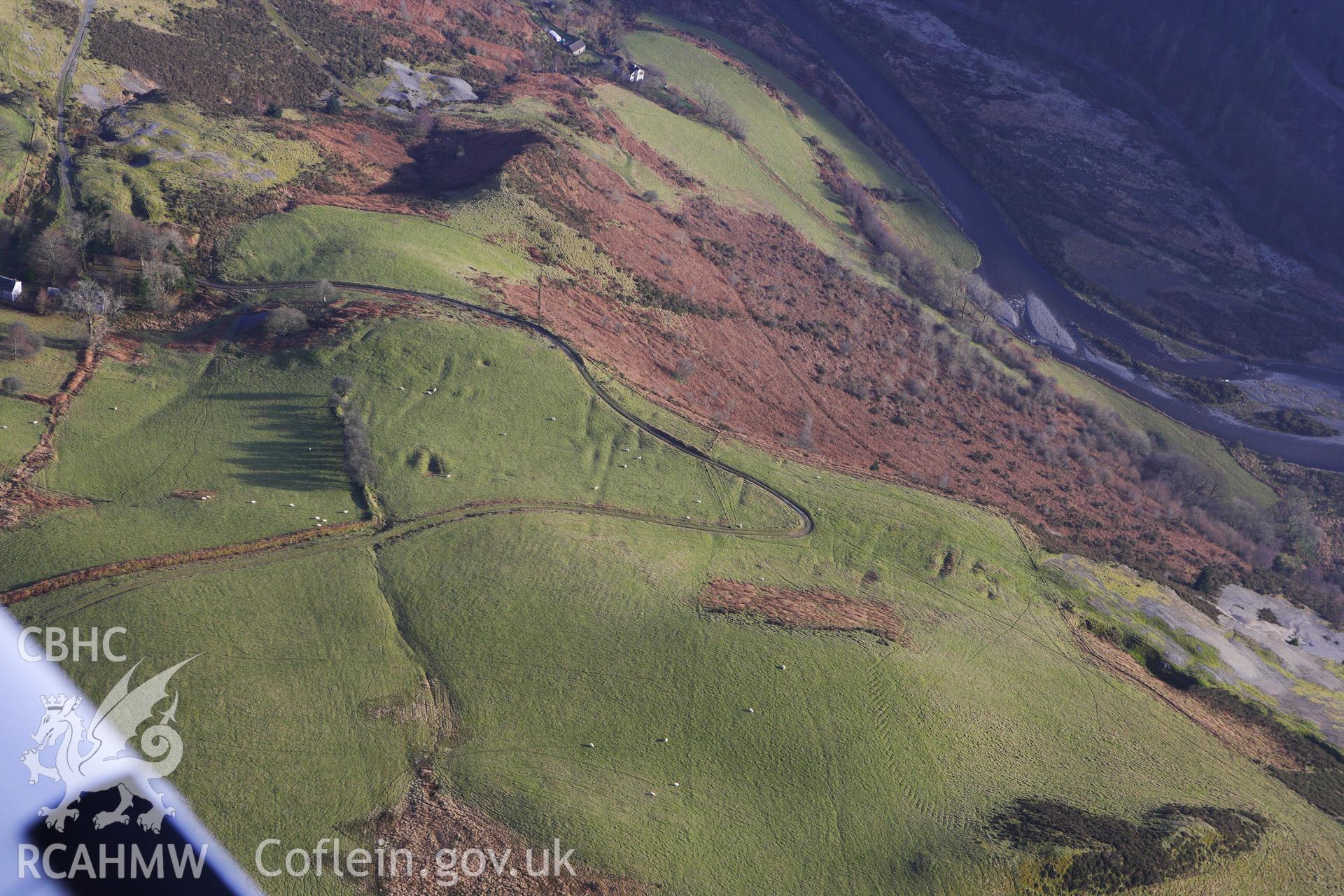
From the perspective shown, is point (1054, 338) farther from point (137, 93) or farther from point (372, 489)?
point (137, 93)

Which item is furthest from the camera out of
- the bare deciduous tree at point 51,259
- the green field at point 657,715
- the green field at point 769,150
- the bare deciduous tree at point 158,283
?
the green field at point 769,150

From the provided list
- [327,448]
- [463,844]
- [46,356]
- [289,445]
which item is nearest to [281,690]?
[463,844]

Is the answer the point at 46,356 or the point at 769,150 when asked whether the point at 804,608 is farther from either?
the point at 769,150

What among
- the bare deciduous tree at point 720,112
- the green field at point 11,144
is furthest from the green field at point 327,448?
the bare deciduous tree at point 720,112

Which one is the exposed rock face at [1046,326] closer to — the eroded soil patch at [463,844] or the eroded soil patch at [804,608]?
the eroded soil patch at [804,608]

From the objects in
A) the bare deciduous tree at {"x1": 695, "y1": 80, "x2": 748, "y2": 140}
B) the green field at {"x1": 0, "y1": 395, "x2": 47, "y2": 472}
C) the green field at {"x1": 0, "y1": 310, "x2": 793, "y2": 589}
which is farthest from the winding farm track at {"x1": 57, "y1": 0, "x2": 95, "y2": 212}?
the bare deciduous tree at {"x1": 695, "y1": 80, "x2": 748, "y2": 140}

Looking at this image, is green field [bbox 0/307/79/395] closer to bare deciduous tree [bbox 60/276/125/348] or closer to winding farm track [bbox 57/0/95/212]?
bare deciduous tree [bbox 60/276/125/348]
